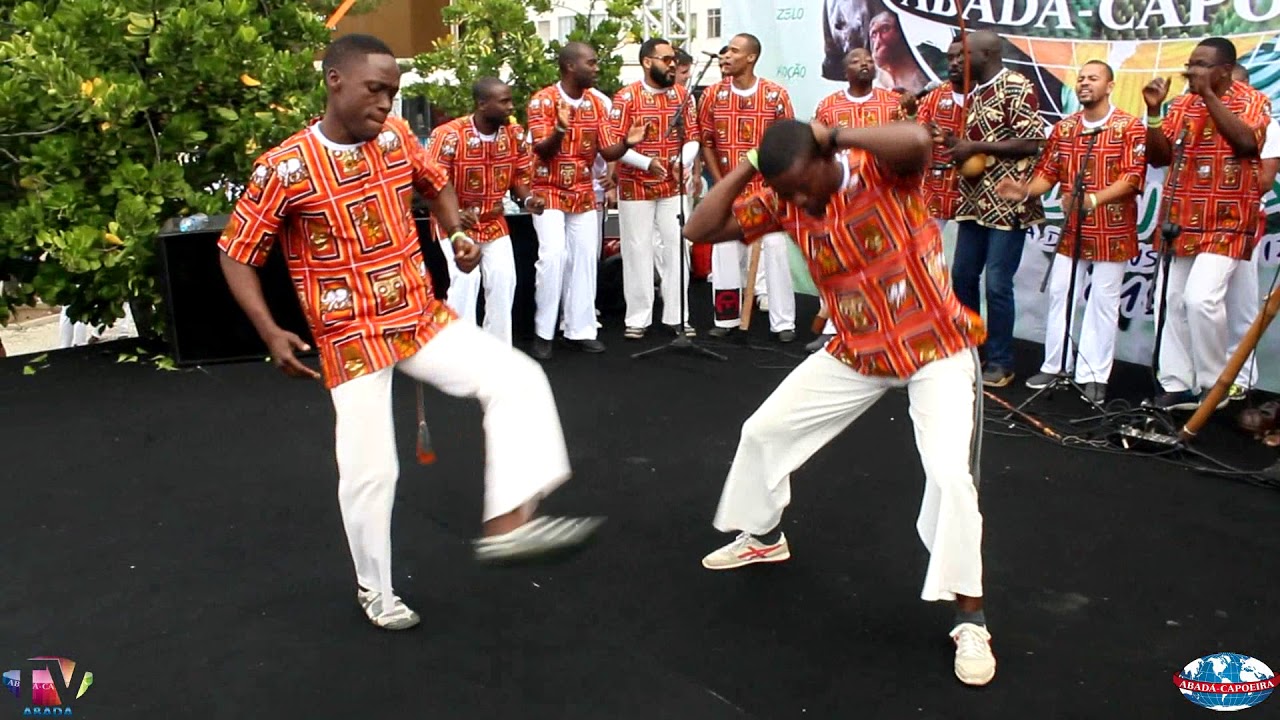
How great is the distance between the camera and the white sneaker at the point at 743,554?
4238 mm

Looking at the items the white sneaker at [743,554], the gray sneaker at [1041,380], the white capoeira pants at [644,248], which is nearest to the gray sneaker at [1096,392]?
the gray sneaker at [1041,380]

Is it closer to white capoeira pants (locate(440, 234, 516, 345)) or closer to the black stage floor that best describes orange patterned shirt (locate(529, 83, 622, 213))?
white capoeira pants (locate(440, 234, 516, 345))

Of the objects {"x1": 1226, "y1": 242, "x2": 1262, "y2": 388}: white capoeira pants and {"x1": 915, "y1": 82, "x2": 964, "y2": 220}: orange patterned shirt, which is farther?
{"x1": 915, "y1": 82, "x2": 964, "y2": 220}: orange patterned shirt

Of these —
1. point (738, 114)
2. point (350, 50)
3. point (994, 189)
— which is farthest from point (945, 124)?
point (350, 50)

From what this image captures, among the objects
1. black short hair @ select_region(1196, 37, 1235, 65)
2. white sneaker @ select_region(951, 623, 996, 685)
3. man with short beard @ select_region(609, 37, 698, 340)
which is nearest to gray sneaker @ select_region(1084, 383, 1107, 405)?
black short hair @ select_region(1196, 37, 1235, 65)

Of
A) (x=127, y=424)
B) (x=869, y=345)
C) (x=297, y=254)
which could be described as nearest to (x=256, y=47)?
(x=127, y=424)

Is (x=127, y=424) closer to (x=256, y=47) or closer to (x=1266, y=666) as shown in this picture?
(x=256, y=47)

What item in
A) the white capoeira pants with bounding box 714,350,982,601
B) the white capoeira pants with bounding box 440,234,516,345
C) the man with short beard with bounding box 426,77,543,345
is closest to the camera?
the white capoeira pants with bounding box 714,350,982,601

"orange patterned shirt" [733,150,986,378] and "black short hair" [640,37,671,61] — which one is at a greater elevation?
"black short hair" [640,37,671,61]

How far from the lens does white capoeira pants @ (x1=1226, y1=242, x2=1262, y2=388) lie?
6.11 m

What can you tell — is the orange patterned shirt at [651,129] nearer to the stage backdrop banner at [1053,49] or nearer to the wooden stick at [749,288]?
the wooden stick at [749,288]

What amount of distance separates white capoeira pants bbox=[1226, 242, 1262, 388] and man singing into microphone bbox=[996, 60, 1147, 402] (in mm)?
535

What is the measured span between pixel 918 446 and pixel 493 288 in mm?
4002

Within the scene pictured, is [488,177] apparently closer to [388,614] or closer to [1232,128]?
[388,614]
